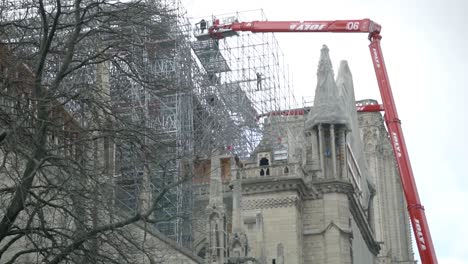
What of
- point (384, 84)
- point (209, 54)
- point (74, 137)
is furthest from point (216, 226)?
point (209, 54)

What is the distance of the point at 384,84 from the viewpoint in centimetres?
5944

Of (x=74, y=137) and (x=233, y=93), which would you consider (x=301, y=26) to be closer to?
(x=233, y=93)

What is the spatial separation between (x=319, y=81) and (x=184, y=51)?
27.5ft

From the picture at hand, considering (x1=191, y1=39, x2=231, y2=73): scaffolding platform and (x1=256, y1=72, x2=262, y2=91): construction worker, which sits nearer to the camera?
(x1=191, y1=39, x2=231, y2=73): scaffolding platform

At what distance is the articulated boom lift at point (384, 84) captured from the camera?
50.7m

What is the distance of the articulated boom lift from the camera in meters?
50.7

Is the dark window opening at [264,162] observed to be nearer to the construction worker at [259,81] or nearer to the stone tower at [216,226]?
the construction worker at [259,81]

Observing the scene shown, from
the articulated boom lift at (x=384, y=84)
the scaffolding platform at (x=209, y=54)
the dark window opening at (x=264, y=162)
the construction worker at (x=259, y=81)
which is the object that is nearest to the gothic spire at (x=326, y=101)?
the dark window opening at (x=264, y=162)

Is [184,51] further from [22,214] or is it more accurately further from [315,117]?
[22,214]

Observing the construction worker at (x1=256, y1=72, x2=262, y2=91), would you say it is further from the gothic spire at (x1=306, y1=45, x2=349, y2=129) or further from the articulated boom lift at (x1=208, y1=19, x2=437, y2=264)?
the gothic spire at (x1=306, y1=45, x2=349, y2=129)

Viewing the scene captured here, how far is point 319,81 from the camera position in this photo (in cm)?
5441

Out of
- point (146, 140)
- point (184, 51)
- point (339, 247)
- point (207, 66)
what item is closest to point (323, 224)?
point (339, 247)

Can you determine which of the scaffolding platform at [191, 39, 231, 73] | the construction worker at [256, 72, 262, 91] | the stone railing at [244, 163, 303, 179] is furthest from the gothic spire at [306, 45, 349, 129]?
the scaffolding platform at [191, 39, 231, 73]

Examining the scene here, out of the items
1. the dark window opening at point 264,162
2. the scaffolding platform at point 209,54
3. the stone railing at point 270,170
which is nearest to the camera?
the stone railing at point 270,170
